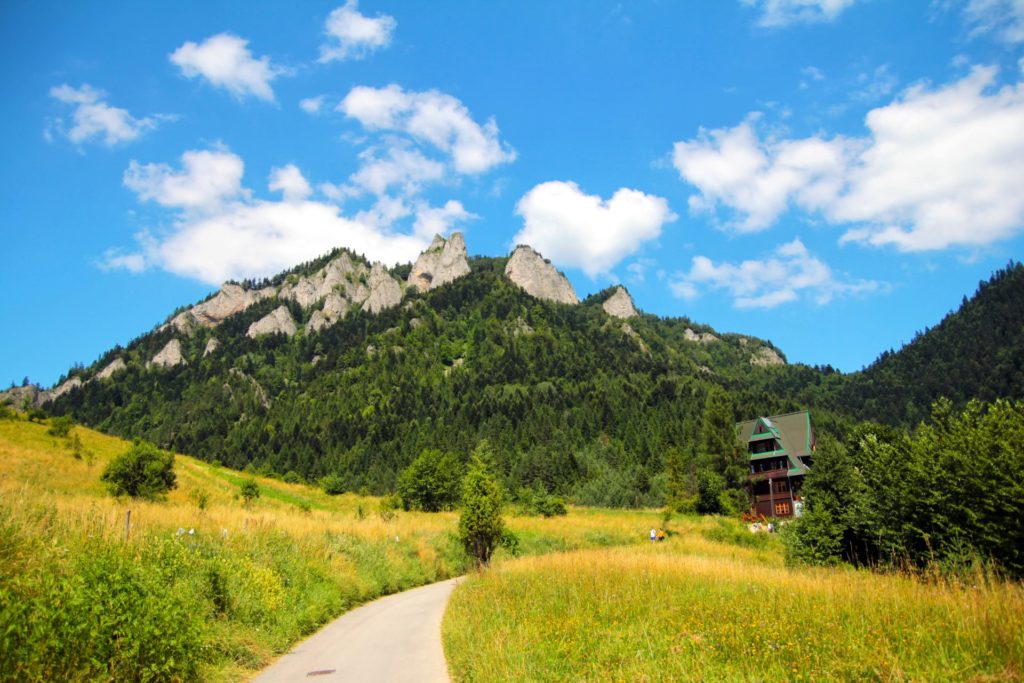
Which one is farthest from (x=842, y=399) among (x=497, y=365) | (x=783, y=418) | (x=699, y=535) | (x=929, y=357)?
(x=699, y=535)

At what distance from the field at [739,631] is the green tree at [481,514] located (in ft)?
39.2

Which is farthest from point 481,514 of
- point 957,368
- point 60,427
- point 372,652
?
point 957,368

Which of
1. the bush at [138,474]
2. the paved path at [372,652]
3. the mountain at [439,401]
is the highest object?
the mountain at [439,401]

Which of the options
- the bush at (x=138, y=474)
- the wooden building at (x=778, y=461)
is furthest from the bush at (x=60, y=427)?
the wooden building at (x=778, y=461)

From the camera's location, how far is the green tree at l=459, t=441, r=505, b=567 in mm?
24078

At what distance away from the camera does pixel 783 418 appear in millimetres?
62656

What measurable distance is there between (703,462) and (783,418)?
10.1 meters

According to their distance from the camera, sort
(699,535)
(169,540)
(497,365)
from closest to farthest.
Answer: (169,540) → (699,535) → (497,365)

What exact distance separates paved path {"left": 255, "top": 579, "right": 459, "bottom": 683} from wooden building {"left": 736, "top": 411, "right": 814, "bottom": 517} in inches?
2005

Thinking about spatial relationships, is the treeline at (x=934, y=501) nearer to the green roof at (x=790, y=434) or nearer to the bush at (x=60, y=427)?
the green roof at (x=790, y=434)

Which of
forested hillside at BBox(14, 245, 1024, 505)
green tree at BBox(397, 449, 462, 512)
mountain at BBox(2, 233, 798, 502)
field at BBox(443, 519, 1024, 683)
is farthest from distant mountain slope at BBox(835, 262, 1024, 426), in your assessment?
field at BBox(443, 519, 1024, 683)

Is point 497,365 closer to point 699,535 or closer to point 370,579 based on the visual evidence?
point 699,535

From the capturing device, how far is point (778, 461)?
57188mm

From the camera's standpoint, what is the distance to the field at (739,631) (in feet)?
19.9
